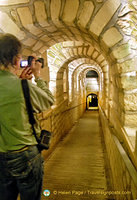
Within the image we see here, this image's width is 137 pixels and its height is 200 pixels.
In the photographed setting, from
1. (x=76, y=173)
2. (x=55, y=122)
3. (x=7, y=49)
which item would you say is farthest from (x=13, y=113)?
(x=55, y=122)

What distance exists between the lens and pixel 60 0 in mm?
1621

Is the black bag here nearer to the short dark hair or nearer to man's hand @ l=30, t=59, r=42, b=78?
the short dark hair

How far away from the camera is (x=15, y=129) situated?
907 millimetres

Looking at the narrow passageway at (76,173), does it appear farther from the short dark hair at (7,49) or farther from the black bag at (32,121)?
the short dark hair at (7,49)

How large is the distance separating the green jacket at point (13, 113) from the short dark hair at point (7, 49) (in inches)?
3.2

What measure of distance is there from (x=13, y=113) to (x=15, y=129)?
0.11m

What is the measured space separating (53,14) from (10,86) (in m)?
1.29

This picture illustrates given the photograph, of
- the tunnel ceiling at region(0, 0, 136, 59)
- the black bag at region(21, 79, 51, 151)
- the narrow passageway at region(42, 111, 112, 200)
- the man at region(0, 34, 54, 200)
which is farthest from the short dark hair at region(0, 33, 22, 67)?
the narrow passageway at region(42, 111, 112, 200)

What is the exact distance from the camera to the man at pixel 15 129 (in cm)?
90

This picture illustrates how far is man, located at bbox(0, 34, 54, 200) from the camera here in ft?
2.95

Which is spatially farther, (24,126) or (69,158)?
(69,158)

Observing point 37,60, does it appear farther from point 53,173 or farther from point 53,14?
point 53,173

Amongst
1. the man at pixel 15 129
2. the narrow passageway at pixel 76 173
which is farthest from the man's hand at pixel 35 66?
the narrow passageway at pixel 76 173

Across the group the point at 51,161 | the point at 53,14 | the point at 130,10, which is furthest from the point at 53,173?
the point at 130,10
